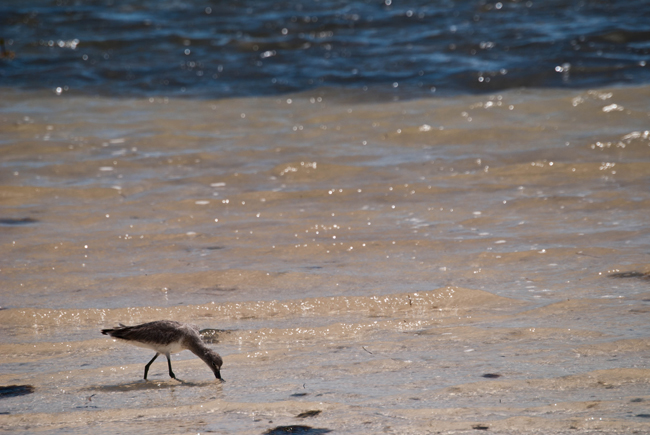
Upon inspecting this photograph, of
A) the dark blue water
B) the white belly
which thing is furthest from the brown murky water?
the dark blue water

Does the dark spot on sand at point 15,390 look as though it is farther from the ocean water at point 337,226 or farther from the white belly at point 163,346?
the white belly at point 163,346

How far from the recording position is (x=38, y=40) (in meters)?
18.2

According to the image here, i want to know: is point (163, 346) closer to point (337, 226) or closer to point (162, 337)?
point (162, 337)

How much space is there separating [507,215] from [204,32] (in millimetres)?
11951

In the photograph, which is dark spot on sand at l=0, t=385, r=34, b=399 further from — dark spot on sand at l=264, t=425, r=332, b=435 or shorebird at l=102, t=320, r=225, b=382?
dark spot on sand at l=264, t=425, r=332, b=435

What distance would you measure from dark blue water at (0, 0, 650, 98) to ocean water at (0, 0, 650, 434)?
88mm

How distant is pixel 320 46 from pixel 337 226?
9.70 m

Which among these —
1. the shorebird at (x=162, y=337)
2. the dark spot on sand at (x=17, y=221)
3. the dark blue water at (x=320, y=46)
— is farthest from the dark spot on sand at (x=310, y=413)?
the dark blue water at (x=320, y=46)

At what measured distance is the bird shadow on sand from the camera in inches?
183

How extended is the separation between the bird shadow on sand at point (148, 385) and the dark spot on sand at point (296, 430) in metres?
0.80

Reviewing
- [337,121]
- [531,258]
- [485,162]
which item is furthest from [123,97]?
[531,258]

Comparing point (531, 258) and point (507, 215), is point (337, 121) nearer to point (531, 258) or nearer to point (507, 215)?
point (507, 215)

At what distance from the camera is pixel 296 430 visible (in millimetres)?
3904

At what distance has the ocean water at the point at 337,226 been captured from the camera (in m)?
4.40
